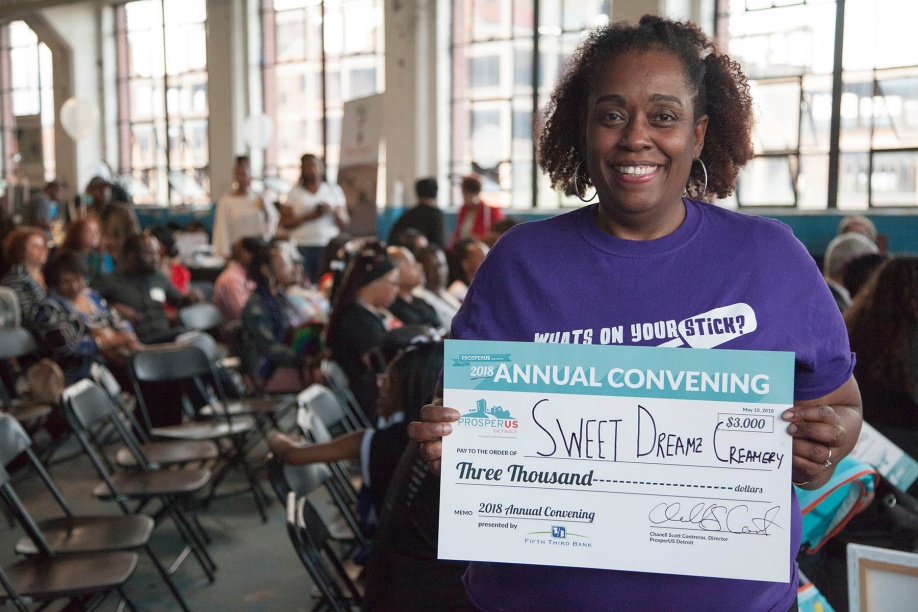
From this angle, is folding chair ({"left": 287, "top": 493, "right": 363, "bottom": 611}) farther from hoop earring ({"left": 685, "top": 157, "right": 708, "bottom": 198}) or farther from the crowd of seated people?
hoop earring ({"left": 685, "top": 157, "right": 708, "bottom": 198})

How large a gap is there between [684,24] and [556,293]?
48 cm

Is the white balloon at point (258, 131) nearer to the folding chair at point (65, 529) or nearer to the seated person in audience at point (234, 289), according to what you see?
the seated person in audience at point (234, 289)

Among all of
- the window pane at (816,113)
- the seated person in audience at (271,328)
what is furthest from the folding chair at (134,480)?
the window pane at (816,113)

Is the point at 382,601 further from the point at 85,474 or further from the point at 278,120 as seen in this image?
the point at 278,120

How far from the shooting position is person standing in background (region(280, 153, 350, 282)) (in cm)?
802

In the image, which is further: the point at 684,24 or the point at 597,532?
the point at 684,24

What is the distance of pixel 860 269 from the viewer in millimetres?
4027

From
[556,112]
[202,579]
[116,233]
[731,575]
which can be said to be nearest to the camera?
[731,575]

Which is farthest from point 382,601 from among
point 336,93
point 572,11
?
point 336,93

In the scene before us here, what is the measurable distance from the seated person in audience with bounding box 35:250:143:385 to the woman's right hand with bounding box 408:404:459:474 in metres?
4.17

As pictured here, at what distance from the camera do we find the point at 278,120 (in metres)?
13.9

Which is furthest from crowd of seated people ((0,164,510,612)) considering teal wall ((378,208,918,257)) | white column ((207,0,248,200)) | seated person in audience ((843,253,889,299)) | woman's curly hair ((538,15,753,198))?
white column ((207,0,248,200))

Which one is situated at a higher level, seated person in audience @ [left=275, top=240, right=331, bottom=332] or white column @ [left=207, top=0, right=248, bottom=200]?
white column @ [left=207, top=0, right=248, bottom=200]

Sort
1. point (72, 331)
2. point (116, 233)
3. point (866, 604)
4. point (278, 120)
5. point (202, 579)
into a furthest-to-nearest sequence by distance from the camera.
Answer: point (278, 120) < point (116, 233) < point (72, 331) < point (202, 579) < point (866, 604)
